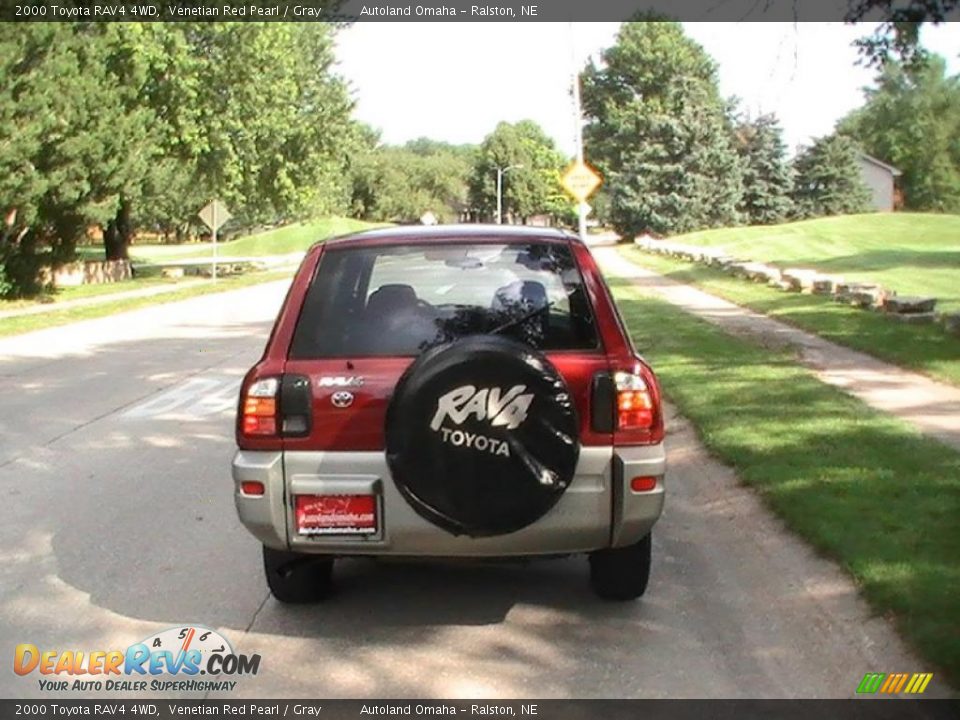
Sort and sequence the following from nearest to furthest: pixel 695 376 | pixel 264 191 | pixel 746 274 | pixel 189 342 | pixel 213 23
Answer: pixel 695 376, pixel 189 342, pixel 746 274, pixel 213 23, pixel 264 191

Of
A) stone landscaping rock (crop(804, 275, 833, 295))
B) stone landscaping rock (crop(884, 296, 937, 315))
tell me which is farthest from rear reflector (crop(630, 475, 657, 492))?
stone landscaping rock (crop(804, 275, 833, 295))

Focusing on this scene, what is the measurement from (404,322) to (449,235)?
0.56 meters

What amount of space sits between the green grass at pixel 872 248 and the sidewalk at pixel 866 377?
4389mm

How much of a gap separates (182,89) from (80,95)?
28.2ft

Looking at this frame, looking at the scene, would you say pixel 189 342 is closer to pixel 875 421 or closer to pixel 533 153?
pixel 875 421

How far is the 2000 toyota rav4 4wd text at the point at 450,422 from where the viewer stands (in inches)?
184

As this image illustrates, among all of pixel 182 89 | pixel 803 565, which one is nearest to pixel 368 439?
pixel 803 565

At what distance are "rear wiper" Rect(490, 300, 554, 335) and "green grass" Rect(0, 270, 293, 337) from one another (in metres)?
18.7

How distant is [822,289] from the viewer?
24.8 m

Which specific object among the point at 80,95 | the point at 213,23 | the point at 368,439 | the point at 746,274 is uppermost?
the point at 213,23

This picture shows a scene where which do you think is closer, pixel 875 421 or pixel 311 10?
pixel 875 421

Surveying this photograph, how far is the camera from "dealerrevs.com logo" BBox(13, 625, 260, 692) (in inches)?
181

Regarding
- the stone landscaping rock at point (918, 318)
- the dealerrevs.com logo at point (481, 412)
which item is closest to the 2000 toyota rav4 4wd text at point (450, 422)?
the dealerrevs.com logo at point (481, 412)

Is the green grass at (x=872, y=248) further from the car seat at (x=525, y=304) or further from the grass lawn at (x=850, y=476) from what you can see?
the car seat at (x=525, y=304)
